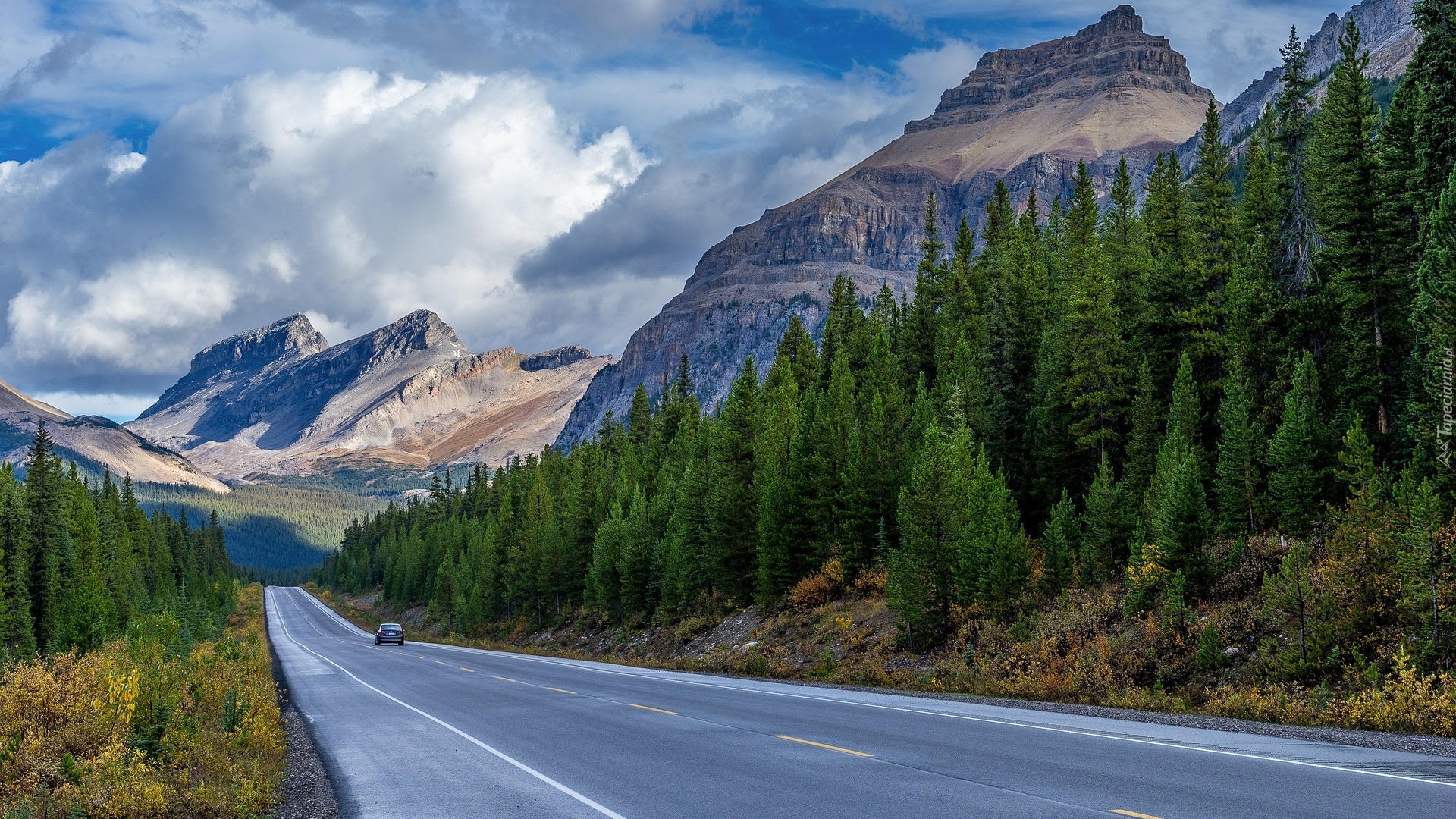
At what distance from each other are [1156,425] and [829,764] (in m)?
30.1

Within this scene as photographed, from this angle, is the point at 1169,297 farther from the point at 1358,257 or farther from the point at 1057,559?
the point at 1057,559

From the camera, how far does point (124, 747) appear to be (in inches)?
497

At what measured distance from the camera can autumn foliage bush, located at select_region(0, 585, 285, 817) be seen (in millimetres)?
11117

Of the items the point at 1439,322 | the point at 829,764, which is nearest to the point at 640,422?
the point at 1439,322

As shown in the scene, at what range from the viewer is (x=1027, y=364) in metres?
52.4

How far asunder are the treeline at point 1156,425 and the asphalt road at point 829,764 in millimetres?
7691

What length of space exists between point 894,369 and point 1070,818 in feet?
160

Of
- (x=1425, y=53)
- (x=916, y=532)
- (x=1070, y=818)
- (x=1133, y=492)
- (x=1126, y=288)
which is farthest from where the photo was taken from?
(x=1126, y=288)

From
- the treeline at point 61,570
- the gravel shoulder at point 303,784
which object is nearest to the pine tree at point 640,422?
the treeline at point 61,570

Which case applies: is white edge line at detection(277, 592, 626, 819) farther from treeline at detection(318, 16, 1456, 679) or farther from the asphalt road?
treeline at detection(318, 16, 1456, 679)

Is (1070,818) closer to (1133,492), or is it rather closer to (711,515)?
(1133,492)

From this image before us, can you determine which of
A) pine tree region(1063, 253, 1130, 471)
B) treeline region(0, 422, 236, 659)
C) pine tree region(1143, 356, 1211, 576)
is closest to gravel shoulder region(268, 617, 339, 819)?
pine tree region(1143, 356, 1211, 576)

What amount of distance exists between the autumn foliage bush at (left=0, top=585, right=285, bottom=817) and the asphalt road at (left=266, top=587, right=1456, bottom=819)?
141 cm

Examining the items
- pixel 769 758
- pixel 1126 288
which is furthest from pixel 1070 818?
pixel 1126 288
